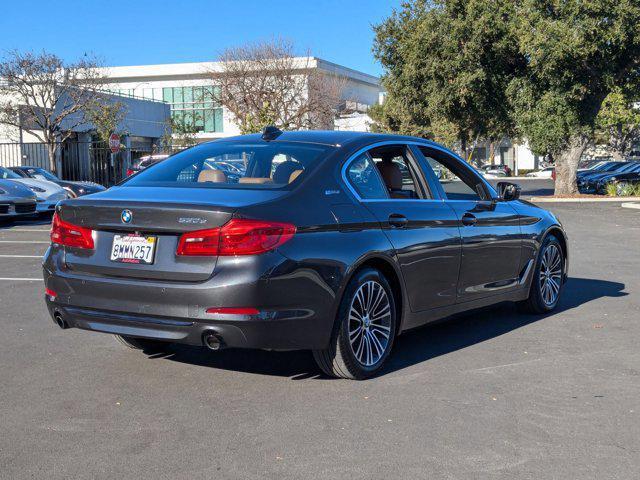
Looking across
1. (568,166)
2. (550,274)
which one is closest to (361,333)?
(550,274)

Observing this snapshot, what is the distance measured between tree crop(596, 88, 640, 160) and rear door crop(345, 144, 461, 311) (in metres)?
50.0

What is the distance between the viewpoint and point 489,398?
5.14m

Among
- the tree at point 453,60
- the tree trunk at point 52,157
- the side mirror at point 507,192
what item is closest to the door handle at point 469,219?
the side mirror at point 507,192

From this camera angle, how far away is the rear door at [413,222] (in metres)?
5.74

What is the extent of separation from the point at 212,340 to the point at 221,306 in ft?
0.78

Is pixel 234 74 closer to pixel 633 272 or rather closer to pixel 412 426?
pixel 633 272

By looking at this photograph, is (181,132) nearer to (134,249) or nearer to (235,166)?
(235,166)

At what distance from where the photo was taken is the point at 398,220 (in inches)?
228

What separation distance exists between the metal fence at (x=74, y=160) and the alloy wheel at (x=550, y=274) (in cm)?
3057

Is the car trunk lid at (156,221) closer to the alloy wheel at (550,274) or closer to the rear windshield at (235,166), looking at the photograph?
the rear windshield at (235,166)

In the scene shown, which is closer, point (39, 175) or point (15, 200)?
point (15, 200)

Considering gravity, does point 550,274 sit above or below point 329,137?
below

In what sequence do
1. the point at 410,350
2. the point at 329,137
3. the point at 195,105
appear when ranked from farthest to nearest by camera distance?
the point at 195,105 < the point at 410,350 < the point at 329,137

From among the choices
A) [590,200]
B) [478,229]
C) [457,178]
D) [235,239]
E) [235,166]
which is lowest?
[590,200]
